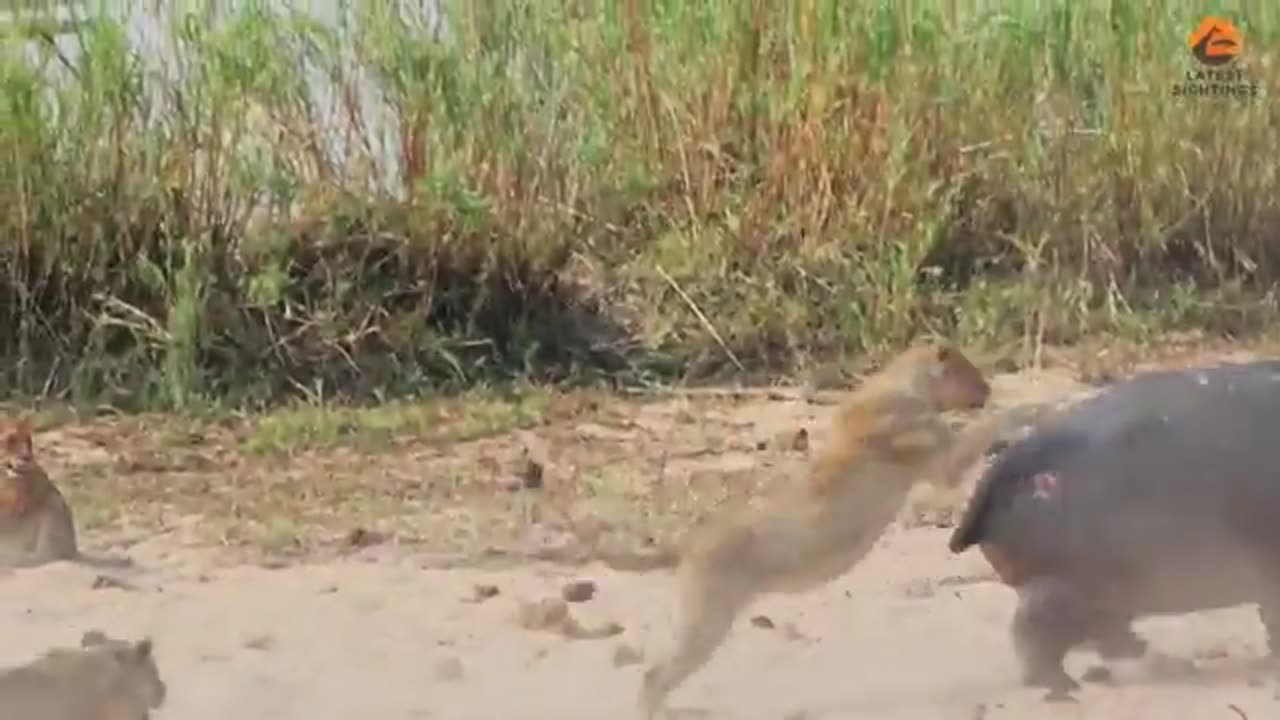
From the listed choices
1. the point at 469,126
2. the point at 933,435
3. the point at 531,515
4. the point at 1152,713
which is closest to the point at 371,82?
the point at 469,126

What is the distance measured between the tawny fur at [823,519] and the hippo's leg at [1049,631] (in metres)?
0.20

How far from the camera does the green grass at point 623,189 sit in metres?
4.62

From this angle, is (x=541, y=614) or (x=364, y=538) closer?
(x=541, y=614)

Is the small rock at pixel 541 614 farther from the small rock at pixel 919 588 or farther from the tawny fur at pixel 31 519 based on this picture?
the tawny fur at pixel 31 519

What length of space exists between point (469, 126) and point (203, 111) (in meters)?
0.58

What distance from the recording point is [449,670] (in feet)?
8.64

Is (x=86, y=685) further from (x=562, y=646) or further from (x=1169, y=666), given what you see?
(x=1169, y=666)

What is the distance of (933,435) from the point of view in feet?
8.91

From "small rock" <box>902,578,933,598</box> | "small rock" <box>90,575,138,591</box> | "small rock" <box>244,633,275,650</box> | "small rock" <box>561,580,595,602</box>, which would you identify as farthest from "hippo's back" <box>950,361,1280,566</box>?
"small rock" <box>90,575,138,591</box>

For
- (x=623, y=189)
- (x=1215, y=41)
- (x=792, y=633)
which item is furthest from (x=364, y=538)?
(x=1215, y=41)

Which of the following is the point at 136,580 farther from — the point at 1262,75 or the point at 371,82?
the point at 1262,75

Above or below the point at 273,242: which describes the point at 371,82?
above

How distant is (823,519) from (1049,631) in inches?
11.2

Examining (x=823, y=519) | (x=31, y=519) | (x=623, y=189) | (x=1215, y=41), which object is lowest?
(x=31, y=519)
